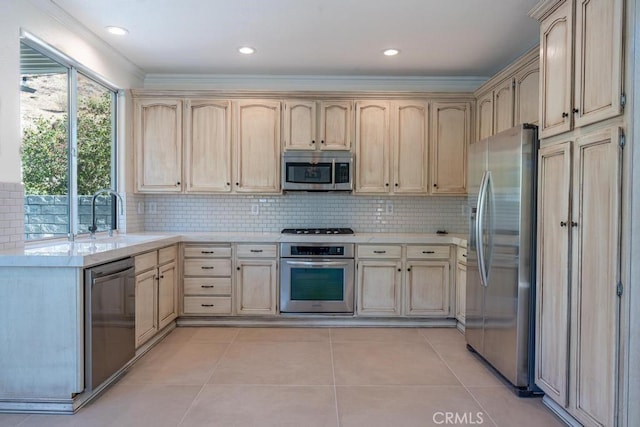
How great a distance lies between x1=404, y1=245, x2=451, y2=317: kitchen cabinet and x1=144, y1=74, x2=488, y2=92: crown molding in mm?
1823

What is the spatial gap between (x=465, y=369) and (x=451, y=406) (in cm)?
67

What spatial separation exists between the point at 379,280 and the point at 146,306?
221 cm

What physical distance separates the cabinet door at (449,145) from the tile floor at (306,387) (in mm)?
1618

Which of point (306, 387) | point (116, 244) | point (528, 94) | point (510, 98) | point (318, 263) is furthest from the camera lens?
point (318, 263)

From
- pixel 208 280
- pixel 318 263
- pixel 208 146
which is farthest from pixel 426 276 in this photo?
pixel 208 146

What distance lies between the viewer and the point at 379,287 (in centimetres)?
420

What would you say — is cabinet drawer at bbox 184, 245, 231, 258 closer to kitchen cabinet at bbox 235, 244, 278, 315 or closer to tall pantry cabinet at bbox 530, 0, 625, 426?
kitchen cabinet at bbox 235, 244, 278, 315

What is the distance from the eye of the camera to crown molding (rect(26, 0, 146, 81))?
296 centimetres

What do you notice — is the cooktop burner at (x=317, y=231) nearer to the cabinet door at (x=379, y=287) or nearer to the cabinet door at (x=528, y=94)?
the cabinet door at (x=379, y=287)

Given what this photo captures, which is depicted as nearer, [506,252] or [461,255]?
[506,252]

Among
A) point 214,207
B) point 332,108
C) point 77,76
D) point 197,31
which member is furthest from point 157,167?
point 332,108

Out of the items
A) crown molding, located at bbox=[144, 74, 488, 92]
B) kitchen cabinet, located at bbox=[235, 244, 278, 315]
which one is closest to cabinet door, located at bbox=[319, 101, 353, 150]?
crown molding, located at bbox=[144, 74, 488, 92]

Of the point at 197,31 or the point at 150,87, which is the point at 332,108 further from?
the point at 150,87

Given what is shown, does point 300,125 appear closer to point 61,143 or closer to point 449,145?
point 449,145
